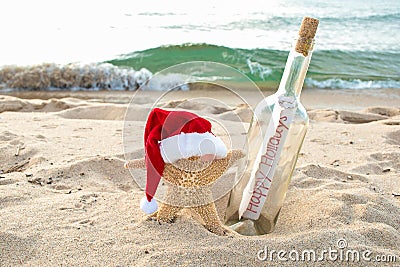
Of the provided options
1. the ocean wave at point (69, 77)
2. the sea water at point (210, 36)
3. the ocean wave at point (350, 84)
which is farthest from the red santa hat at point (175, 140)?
the ocean wave at point (350, 84)

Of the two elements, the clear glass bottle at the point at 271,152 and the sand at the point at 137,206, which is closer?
the sand at the point at 137,206

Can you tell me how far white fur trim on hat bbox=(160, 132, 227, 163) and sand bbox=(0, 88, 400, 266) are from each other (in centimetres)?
22

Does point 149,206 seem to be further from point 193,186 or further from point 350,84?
point 350,84

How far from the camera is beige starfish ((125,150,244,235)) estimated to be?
145 centimetres

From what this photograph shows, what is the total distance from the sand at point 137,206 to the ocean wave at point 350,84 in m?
3.83

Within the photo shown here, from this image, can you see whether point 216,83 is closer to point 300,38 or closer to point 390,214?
point 300,38

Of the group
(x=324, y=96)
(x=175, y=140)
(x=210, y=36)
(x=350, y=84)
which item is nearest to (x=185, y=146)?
(x=175, y=140)

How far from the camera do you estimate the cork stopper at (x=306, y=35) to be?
141 centimetres

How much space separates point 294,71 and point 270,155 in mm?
317

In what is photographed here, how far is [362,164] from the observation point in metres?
2.55

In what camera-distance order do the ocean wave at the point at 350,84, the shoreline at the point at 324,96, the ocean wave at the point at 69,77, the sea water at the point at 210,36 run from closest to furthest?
1. the shoreline at the point at 324,96
2. the ocean wave at the point at 69,77
3. the ocean wave at the point at 350,84
4. the sea water at the point at 210,36

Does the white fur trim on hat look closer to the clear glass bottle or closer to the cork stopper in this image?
the clear glass bottle

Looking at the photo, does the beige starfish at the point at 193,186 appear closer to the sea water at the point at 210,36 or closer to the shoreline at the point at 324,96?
the shoreline at the point at 324,96

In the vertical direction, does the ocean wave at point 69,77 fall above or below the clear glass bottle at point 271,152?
below
